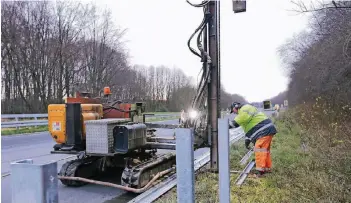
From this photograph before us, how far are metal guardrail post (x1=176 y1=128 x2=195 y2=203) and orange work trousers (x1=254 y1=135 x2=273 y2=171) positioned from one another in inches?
167

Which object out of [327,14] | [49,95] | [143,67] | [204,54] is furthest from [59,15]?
[204,54]

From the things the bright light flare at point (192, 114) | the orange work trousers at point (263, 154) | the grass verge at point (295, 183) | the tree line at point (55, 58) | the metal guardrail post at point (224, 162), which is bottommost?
the grass verge at point (295, 183)

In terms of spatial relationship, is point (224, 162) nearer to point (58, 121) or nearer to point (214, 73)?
point (214, 73)

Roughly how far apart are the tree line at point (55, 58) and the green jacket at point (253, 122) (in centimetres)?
1949

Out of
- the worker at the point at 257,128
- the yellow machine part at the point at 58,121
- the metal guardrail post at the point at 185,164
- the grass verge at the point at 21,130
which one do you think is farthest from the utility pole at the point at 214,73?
the grass verge at the point at 21,130

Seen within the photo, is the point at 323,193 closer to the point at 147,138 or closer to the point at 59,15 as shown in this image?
the point at 147,138

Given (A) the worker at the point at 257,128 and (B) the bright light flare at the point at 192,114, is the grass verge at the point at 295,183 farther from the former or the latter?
(B) the bright light flare at the point at 192,114

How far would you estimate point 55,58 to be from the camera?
3306cm

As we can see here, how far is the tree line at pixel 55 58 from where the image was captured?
1152 inches

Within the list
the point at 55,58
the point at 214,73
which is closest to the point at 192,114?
the point at 214,73

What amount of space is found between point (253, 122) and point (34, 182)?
5836mm

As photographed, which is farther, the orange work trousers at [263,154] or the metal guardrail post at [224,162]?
the orange work trousers at [263,154]

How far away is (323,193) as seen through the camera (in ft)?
15.1

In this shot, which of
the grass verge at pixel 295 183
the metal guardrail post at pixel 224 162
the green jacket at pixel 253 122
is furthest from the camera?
the green jacket at pixel 253 122
